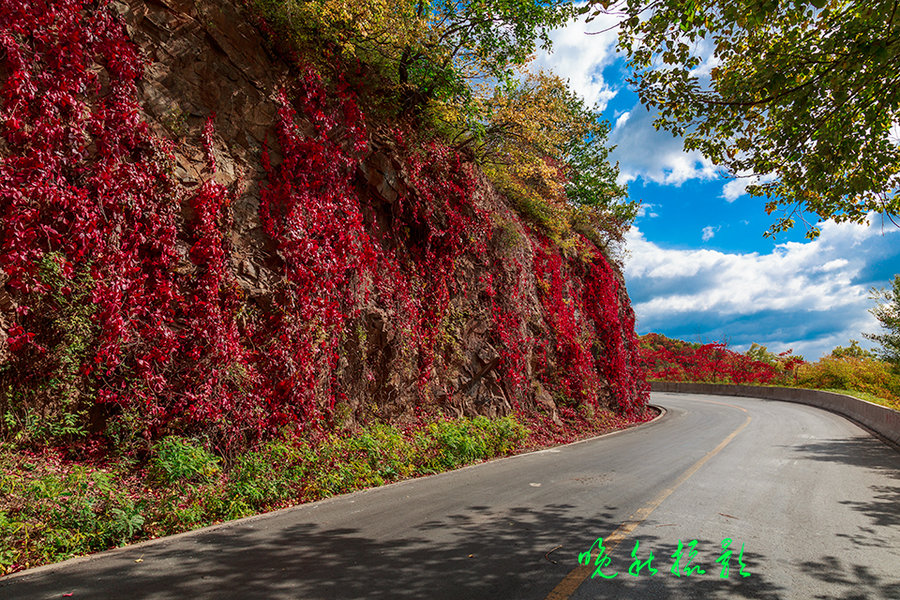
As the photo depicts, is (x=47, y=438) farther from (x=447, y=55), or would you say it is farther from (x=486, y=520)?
(x=447, y=55)

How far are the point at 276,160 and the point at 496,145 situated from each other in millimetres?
7756

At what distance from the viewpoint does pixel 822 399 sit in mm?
25922

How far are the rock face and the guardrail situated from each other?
38.9 feet

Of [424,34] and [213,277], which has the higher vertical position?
[424,34]

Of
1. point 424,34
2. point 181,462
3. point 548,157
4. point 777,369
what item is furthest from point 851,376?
point 181,462

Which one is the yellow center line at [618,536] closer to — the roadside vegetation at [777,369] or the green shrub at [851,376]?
the roadside vegetation at [777,369]

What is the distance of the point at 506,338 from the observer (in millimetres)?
13680

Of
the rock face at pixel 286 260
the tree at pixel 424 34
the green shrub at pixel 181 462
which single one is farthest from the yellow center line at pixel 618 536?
the tree at pixel 424 34

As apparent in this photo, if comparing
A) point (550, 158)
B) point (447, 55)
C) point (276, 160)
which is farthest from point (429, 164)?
point (550, 158)

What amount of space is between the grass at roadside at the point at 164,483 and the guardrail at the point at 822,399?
1488 cm

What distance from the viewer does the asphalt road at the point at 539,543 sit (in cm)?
364

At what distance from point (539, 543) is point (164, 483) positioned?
14.4 ft

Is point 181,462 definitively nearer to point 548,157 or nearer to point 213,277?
point 213,277

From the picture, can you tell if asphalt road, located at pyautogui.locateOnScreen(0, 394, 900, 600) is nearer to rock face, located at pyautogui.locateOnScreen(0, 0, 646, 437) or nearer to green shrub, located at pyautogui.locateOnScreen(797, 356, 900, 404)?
rock face, located at pyautogui.locateOnScreen(0, 0, 646, 437)
